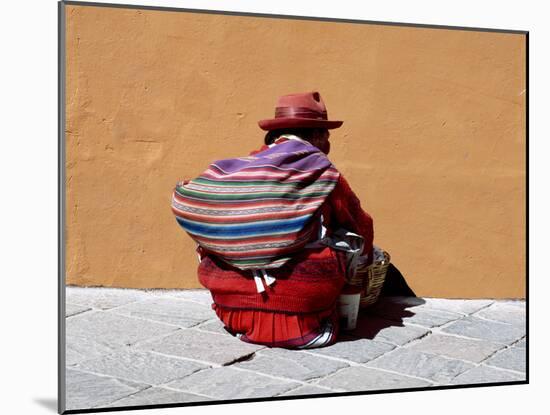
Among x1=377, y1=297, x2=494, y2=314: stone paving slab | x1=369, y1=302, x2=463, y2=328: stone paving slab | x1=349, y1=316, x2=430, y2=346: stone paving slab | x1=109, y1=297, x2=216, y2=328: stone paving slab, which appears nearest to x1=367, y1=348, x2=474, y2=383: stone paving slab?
x1=349, y1=316, x2=430, y2=346: stone paving slab

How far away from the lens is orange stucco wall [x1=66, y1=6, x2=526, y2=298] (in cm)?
642

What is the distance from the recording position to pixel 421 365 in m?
5.57

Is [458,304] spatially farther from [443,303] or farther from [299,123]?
[299,123]

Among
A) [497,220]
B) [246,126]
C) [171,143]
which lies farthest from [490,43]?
[171,143]

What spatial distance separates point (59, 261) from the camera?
487 cm

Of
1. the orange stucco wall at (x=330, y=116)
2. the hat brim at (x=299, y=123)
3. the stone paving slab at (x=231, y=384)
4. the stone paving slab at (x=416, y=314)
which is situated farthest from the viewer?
the orange stucco wall at (x=330, y=116)

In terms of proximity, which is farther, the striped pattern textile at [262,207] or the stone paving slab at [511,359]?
the stone paving slab at [511,359]

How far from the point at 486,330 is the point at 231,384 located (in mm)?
1852

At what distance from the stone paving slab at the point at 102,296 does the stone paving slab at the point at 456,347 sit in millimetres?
1789

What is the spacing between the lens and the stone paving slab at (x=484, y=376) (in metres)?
5.53

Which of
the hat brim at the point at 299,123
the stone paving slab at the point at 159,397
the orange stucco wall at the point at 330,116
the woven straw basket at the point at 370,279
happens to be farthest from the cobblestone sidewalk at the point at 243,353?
the hat brim at the point at 299,123

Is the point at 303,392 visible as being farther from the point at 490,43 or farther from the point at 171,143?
the point at 490,43

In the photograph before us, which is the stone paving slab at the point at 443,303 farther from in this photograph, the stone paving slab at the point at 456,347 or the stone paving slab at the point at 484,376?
the stone paving slab at the point at 484,376

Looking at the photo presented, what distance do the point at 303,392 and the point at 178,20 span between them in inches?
99.2
